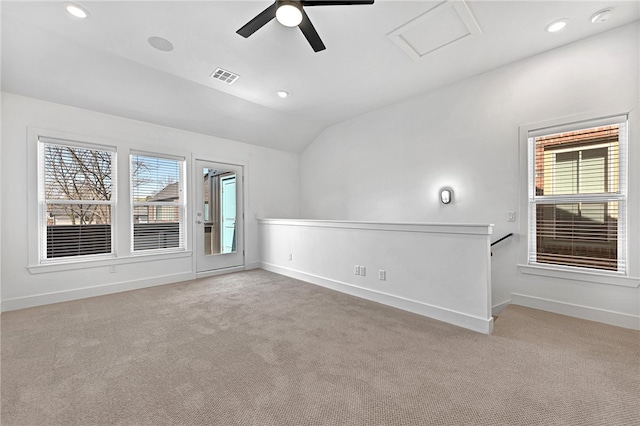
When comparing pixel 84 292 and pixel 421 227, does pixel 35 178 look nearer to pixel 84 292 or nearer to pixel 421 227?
pixel 84 292

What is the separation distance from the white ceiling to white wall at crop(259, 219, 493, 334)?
2082mm

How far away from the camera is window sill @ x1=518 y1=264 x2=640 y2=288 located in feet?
9.35

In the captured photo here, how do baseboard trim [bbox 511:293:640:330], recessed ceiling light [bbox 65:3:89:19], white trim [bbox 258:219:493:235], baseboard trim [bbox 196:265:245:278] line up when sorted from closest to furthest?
recessed ceiling light [bbox 65:3:89:19]
white trim [bbox 258:219:493:235]
baseboard trim [bbox 511:293:640:330]
baseboard trim [bbox 196:265:245:278]

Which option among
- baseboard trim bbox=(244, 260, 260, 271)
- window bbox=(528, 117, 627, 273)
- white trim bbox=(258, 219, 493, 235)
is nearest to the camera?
white trim bbox=(258, 219, 493, 235)

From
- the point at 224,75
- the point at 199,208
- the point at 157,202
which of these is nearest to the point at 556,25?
the point at 224,75

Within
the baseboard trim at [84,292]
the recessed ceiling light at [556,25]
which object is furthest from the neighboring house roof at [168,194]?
the recessed ceiling light at [556,25]

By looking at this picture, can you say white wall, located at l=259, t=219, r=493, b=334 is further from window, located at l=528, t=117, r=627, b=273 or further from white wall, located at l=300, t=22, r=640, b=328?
window, located at l=528, t=117, r=627, b=273

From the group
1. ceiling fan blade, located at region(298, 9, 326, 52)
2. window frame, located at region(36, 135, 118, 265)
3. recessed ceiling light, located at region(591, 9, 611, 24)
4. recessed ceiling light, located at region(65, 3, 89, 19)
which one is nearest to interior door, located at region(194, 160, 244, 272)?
window frame, located at region(36, 135, 118, 265)

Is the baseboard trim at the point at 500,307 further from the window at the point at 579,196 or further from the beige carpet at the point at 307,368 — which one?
the window at the point at 579,196

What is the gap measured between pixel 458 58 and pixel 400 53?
76 cm

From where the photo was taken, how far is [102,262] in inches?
156

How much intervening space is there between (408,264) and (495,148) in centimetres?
200

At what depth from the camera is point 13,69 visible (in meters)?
3.06

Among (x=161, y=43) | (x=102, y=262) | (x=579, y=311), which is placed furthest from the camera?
(x=102, y=262)
